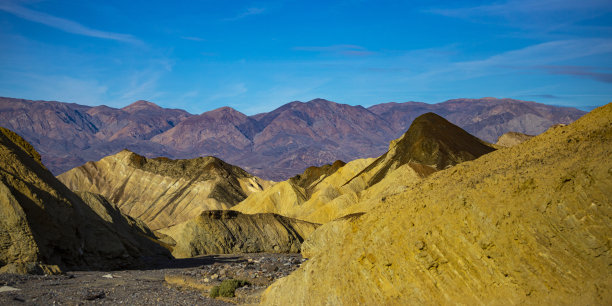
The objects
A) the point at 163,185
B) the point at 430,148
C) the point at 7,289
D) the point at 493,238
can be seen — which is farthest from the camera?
the point at 163,185

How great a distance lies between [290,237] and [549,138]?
37305 millimetres

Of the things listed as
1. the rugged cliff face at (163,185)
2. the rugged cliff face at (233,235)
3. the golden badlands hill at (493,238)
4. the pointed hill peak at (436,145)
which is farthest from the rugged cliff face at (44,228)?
the rugged cliff face at (163,185)

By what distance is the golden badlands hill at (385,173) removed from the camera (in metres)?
59.8

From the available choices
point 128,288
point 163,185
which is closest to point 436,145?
point 128,288

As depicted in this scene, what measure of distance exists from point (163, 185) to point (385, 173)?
6006cm

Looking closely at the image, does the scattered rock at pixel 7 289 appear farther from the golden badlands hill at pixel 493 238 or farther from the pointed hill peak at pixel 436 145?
the pointed hill peak at pixel 436 145

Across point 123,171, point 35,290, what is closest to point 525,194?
point 35,290

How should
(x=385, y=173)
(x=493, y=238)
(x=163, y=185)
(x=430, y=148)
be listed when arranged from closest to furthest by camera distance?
1. (x=493, y=238)
2. (x=430, y=148)
3. (x=385, y=173)
4. (x=163, y=185)

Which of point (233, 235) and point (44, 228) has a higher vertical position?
point (44, 228)

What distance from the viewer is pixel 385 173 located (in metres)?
70.7

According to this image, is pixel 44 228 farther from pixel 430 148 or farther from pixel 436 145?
pixel 436 145

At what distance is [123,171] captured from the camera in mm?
120375

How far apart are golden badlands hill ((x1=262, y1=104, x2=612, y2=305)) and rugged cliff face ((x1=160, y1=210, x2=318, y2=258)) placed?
32.8 metres

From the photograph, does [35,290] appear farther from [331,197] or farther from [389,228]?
[331,197]
